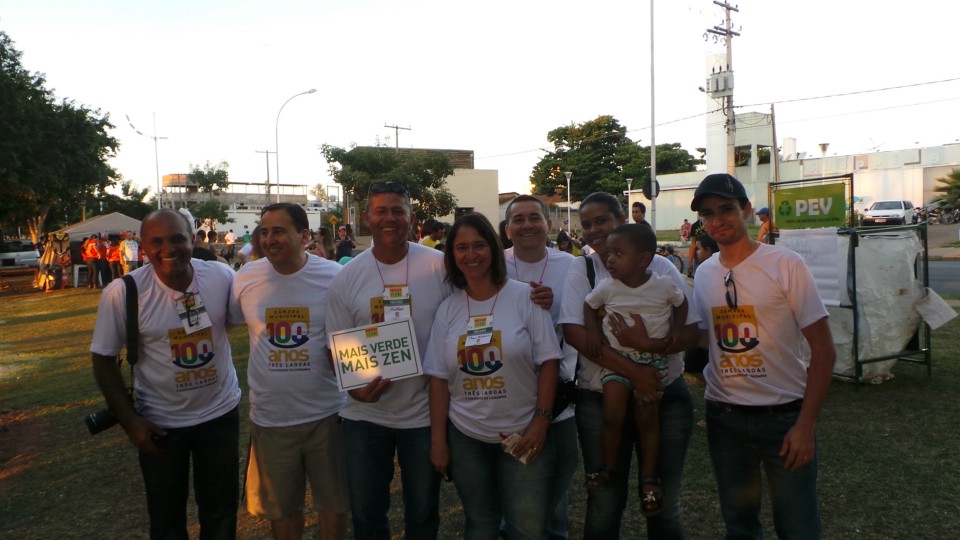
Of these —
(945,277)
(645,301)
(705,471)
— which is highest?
(645,301)

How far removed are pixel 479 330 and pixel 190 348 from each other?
1.54m

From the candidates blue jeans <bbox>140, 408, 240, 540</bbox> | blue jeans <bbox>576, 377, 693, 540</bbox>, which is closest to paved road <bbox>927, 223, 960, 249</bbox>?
blue jeans <bbox>576, 377, 693, 540</bbox>

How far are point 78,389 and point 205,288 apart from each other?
6.90 metres

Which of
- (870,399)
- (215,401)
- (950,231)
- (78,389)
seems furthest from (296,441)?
(950,231)

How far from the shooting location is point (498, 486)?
305cm

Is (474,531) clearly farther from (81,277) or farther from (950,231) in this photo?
(950,231)

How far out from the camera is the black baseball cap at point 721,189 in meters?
2.92

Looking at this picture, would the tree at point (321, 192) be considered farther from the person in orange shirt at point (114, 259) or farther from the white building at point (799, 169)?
the person in orange shirt at point (114, 259)

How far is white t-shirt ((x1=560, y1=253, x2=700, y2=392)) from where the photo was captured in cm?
310

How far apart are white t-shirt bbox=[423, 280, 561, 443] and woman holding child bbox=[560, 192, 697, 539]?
216 mm

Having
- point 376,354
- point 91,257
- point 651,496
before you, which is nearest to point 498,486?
point 651,496

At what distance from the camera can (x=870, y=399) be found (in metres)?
6.64

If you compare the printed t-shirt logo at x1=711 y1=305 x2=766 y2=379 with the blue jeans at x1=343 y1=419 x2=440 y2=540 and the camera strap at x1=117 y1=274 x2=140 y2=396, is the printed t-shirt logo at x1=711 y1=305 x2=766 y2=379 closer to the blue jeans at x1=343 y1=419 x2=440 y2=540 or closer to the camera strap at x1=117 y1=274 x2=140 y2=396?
the blue jeans at x1=343 y1=419 x2=440 y2=540

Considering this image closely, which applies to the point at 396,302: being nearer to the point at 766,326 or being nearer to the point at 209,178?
the point at 766,326
